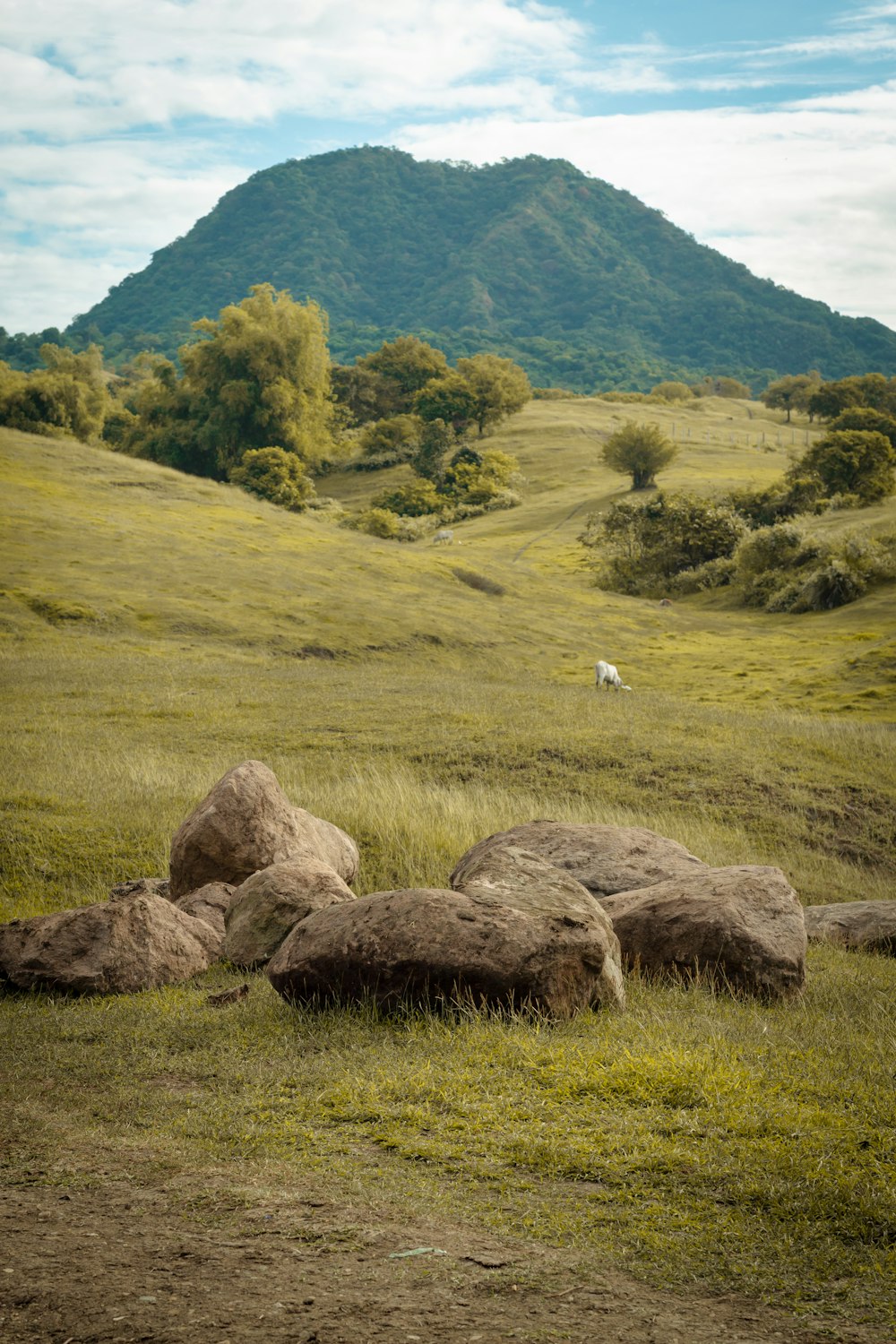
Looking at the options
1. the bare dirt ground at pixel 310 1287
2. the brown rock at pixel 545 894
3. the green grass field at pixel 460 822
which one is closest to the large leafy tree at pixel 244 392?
the green grass field at pixel 460 822

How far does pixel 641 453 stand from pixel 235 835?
7649 cm

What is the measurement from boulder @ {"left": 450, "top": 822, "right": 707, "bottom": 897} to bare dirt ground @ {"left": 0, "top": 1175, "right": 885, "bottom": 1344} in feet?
22.6

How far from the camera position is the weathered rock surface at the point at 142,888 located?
1020 cm

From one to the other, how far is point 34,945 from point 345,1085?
13.1 feet

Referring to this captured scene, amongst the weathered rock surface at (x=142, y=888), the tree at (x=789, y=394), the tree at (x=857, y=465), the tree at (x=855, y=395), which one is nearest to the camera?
the weathered rock surface at (x=142, y=888)

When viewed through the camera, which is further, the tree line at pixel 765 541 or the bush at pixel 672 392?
the bush at pixel 672 392

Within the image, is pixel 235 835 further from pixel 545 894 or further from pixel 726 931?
pixel 726 931

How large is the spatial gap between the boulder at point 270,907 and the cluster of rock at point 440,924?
0.02 m

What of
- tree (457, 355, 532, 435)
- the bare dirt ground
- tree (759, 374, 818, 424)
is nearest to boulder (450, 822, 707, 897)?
the bare dirt ground

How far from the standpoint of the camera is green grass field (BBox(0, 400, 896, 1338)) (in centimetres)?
528

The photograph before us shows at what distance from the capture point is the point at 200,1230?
4.79m

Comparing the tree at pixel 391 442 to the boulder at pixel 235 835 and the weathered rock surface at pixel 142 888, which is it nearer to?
the weathered rock surface at pixel 142 888

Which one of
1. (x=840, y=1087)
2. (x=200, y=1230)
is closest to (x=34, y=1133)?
(x=200, y=1230)

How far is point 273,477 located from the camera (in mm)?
79938
